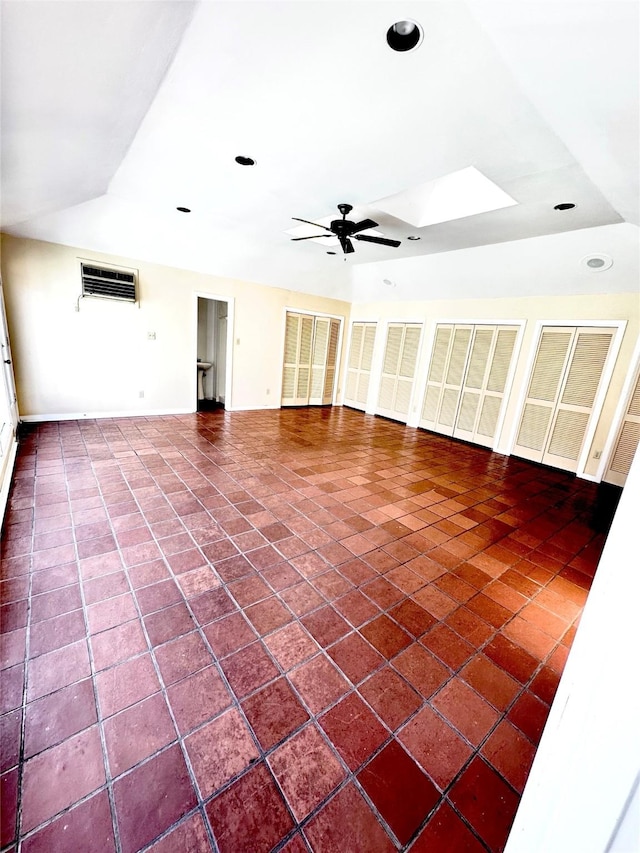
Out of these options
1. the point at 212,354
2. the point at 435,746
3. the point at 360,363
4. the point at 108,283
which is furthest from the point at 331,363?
the point at 435,746

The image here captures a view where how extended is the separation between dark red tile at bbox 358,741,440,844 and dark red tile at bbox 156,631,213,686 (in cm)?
84

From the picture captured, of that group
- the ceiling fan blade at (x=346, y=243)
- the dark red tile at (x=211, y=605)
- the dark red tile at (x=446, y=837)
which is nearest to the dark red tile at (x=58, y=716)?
the dark red tile at (x=211, y=605)

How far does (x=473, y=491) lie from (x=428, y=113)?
11.1 ft

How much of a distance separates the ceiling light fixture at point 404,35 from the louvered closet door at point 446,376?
15.2 feet

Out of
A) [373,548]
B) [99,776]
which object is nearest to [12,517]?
[99,776]

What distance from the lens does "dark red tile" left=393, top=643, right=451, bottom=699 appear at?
1654 millimetres

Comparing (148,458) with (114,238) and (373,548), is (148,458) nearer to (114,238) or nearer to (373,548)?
(373,548)

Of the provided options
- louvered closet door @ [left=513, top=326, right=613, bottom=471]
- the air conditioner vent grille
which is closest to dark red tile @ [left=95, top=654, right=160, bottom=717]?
the air conditioner vent grille

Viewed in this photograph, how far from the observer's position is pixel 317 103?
6.89 feet

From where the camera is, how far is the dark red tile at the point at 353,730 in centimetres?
136

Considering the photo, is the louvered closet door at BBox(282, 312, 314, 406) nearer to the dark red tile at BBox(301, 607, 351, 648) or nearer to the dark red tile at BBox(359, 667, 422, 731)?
the dark red tile at BBox(301, 607, 351, 648)

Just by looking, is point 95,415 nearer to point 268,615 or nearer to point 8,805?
point 268,615

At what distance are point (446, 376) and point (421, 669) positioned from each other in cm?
520

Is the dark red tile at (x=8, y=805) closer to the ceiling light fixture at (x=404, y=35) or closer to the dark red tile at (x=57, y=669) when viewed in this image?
the dark red tile at (x=57, y=669)
